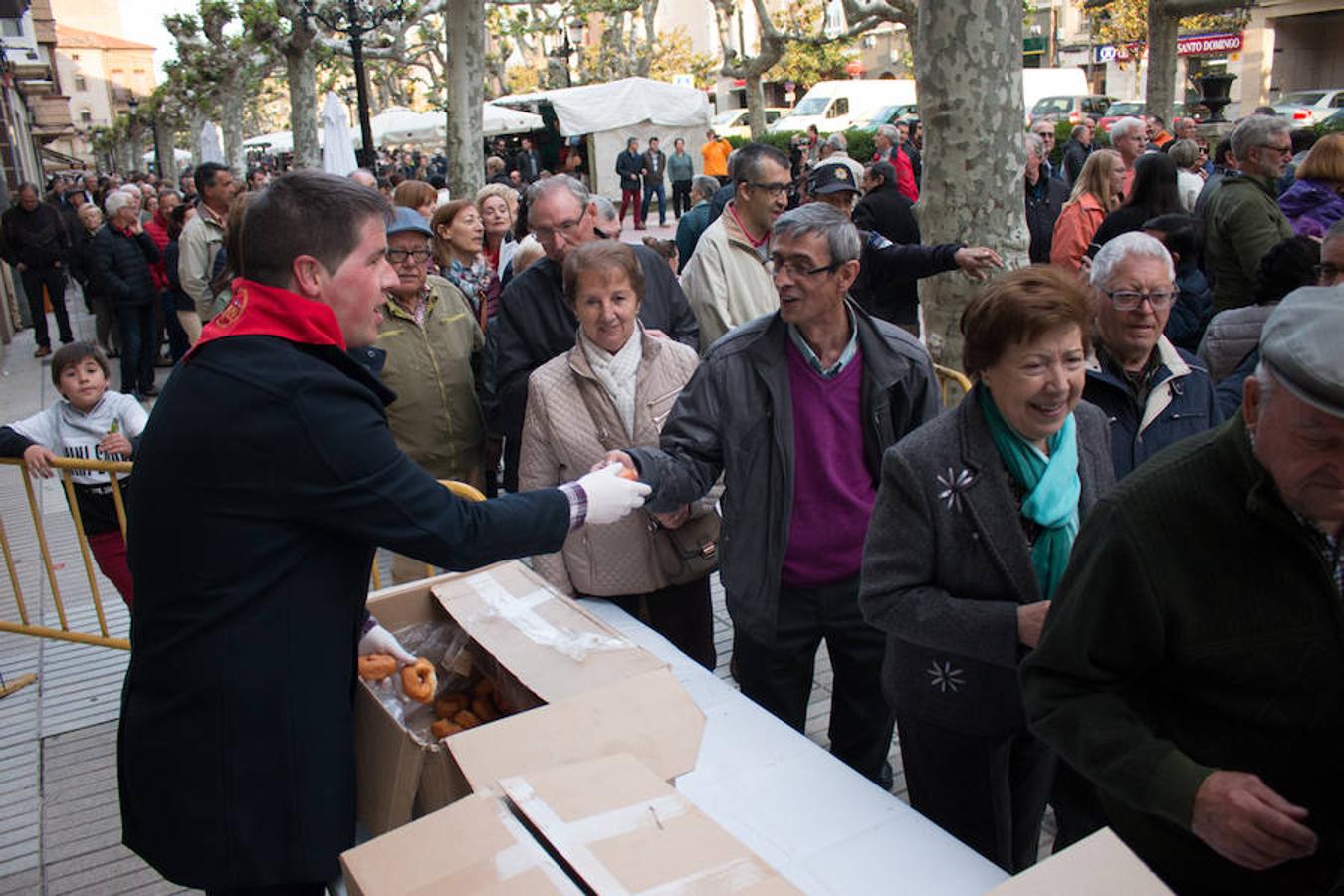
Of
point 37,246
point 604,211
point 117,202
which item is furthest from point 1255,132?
point 37,246

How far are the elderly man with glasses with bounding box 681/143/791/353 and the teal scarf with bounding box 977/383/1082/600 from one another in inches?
93.3

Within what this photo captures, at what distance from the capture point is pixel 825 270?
3.03 metres

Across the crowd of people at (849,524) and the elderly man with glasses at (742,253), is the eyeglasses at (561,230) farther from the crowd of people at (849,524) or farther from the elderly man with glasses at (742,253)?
the elderly man with glasses at (742,253)

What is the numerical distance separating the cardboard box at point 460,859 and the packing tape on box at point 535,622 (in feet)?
2.04

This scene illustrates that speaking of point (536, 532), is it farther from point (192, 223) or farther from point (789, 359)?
point (192, 223)

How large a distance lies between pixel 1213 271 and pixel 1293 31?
124ft

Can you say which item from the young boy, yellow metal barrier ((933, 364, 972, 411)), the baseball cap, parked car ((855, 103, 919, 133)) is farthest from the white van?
the young boy

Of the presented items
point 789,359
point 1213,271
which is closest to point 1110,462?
point 789,359

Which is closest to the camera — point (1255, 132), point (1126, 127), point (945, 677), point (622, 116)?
point (945, 677)

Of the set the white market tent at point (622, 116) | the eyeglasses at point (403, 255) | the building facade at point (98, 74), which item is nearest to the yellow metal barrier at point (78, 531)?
the eyeglasses at point (403, 255)

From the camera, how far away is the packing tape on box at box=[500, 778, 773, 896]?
1598 mm

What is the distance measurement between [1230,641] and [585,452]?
7.21 ft

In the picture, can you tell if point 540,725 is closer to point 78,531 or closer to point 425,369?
point 425,369

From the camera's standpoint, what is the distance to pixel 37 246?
493 inches
